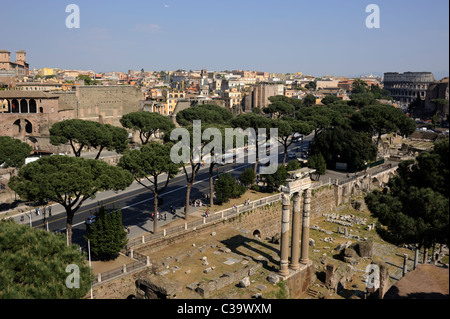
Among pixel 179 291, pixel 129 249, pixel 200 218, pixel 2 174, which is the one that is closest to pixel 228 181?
pixel 200 218

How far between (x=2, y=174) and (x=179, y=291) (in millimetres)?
28640

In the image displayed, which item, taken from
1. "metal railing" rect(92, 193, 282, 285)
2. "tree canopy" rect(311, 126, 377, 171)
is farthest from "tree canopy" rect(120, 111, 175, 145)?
"metal railing" rect(92, 193, 282, 285)

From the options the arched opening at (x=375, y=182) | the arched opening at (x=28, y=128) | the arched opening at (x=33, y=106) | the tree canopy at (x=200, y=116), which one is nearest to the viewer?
the arched opening at (x=375, y=182)

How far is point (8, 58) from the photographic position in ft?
335

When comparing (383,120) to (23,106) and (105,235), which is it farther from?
(23,106)

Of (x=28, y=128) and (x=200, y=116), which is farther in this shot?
(x=200, y=116)

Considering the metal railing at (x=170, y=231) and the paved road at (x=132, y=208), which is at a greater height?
the metal railing at (x=170, y=231)

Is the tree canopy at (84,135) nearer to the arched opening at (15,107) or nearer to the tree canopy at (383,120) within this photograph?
the arched opening at (15,107)

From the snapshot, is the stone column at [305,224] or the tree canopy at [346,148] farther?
the tree canopy at [346,148]

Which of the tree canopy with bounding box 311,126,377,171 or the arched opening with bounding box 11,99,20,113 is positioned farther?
A: the arched opening with bounding box 11,99,20,113

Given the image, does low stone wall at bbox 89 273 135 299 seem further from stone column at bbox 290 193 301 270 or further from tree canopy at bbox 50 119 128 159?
tree canopy at bbox 50 119 128 159

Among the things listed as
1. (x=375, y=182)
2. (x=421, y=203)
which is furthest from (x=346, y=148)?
(x=421, y=203)

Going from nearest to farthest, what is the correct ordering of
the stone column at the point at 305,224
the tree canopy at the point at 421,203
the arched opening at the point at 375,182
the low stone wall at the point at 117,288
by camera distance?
the tree canopy at the point at 421,203, the low stone wall at the point at 117,288, the stone column at the point at 305,224, the arched opening at the point at 375,182

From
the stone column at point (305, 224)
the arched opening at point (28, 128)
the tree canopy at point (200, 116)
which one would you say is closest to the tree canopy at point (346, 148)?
the tree canopy at point (200, 116)
